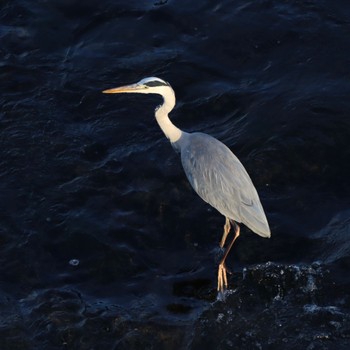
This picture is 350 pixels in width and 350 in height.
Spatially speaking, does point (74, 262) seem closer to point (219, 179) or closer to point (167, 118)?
point (219, 179)

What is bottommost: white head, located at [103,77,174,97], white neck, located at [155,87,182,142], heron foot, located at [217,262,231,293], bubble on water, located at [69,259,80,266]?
heron foot, located at [217,262,231,293]

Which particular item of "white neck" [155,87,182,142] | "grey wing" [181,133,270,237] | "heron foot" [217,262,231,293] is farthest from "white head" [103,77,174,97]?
"heron foot" [217,262,231,293]

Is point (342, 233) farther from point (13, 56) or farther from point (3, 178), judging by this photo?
point (13, 56)

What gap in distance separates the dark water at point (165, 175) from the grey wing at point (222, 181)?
505 millimetres

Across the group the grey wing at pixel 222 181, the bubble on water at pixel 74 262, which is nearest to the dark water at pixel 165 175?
the bubble on water at pixel 74 262

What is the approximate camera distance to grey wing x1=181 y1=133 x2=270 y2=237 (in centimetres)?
779

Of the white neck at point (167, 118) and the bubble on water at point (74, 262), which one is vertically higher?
the white neck at point (167, 118)

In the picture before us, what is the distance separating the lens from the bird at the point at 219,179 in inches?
308

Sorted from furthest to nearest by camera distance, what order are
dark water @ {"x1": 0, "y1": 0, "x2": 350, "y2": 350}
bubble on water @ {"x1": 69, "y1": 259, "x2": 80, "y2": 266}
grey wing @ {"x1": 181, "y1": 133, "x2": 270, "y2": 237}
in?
bubble on water @ {"x1": 69, "y1": 259, "x2": 80, "y2": 266} → grey wing @ {"x1": 181, "y1": 133, "x2": 270, "y2": 237} → dark water @ {"x1": 0, "y1": 0, "x2": 350, "y2": 350}

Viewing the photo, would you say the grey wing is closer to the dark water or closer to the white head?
the dark water

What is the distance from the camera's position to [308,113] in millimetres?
9477

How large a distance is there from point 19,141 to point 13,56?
176 centimetres

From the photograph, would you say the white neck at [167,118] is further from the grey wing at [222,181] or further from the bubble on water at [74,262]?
the bubble on water at [74,262]

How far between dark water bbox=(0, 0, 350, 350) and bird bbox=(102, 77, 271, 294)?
403mm
